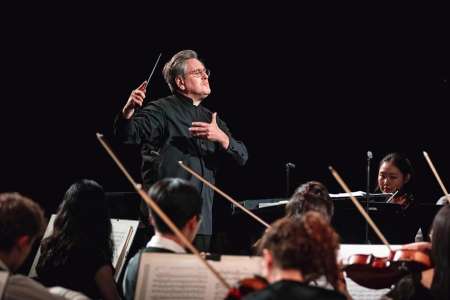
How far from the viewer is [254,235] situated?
16.3 ft

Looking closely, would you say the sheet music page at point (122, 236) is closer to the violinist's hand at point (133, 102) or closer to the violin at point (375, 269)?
the violinist's hand at point (133, 102)

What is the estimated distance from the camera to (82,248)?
10.8 feet

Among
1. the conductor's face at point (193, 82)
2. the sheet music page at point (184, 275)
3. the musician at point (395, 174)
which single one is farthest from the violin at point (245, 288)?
the musician at point (395, 174)

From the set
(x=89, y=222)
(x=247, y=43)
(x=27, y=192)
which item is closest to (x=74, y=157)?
(x=27, y=192)

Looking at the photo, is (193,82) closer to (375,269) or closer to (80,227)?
(80,227)

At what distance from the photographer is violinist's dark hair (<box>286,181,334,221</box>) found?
128 inches

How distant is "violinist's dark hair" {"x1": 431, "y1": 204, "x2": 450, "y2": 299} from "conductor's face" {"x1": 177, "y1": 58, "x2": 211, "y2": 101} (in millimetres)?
1917

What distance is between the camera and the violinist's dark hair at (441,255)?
2.68 meters

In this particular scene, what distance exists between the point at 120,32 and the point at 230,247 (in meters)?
2.32

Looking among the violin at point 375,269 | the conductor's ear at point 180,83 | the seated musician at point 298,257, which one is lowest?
the violin at point 375,269

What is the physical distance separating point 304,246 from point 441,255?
0.89 metres

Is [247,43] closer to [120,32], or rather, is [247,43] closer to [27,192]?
[120,32]

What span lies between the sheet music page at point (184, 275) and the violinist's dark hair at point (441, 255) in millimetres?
744

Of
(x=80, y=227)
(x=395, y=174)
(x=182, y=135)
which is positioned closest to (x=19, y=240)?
(x=80, y=227)
